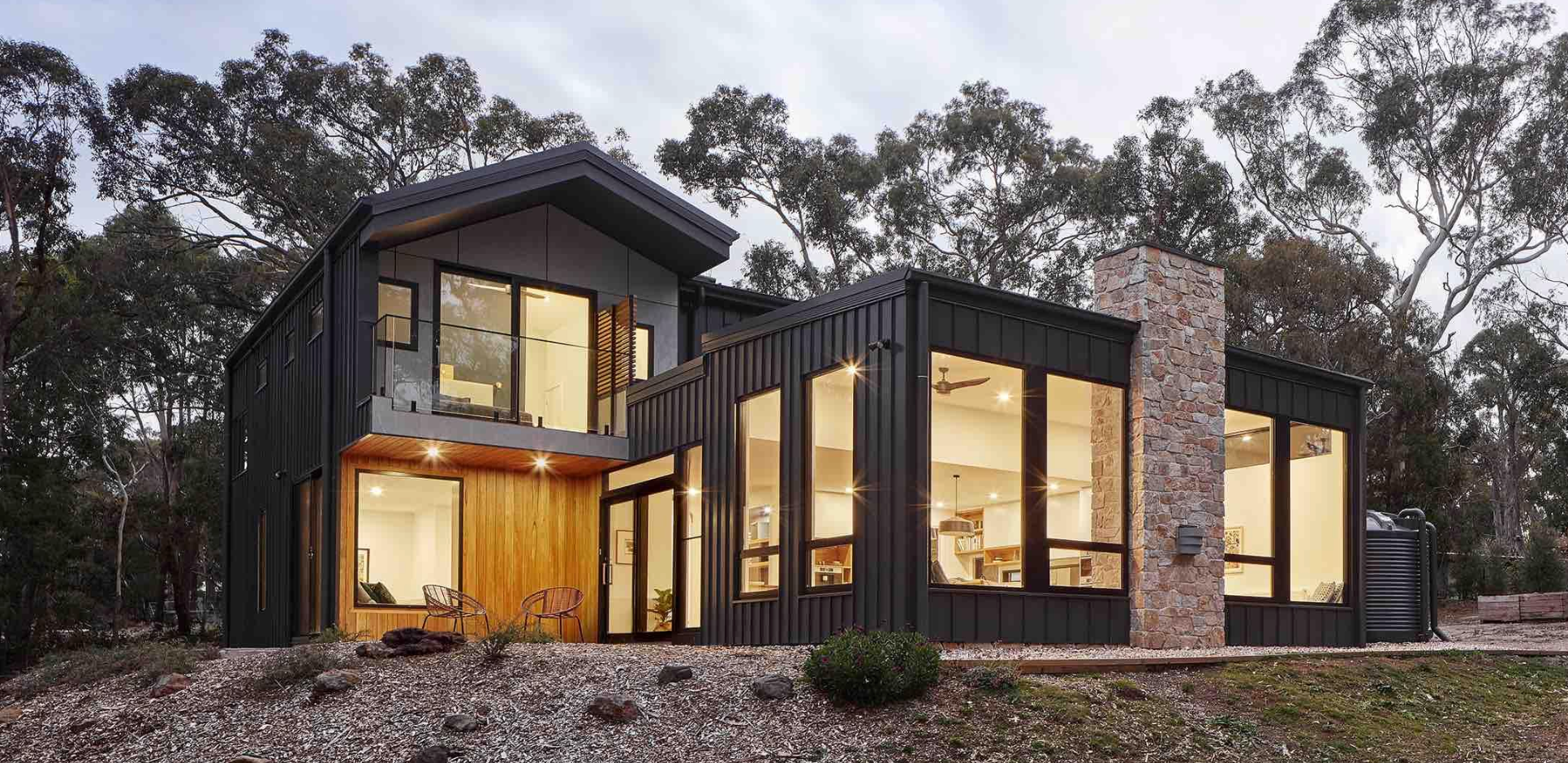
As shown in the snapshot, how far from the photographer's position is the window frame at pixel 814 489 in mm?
10469

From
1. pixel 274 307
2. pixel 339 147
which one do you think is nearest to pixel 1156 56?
pixel 339 147

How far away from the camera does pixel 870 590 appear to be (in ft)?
33.4

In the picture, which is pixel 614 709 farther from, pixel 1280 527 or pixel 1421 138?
pixel 1421 138

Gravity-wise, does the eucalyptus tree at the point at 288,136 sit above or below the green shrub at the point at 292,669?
above

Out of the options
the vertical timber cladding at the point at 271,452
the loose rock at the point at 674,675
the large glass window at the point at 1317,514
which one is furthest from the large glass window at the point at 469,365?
the large glass window at the point at 1317,514

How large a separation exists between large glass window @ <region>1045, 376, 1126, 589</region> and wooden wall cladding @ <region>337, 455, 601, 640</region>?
5.68 metres

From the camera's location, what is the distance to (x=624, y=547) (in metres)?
14.4

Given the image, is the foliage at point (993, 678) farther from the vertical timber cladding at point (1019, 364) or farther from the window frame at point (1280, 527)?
the window frame at point (1280, 527)

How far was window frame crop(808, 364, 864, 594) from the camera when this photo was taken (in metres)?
10.5

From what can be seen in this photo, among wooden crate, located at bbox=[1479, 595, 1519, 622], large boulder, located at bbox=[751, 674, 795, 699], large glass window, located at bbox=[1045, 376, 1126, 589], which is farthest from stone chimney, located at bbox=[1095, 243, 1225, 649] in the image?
wooden crate, located at bbox=[1479, 595, 1519, 622]

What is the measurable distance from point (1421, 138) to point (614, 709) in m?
26.5

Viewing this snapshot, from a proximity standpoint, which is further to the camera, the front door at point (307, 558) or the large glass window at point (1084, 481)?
the front door at point (307, 558)

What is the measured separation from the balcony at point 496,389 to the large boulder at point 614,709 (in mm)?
5395

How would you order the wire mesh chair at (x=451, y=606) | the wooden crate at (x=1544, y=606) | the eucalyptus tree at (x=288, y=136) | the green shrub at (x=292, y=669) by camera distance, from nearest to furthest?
1. the green shrub at (x=292, y=669)
2. the wire mesh chair at (x=451, y=606)
3. the wooden crate at (x=1544, y=606)
4. the eucalyptus tree at (x=288, y=136)
